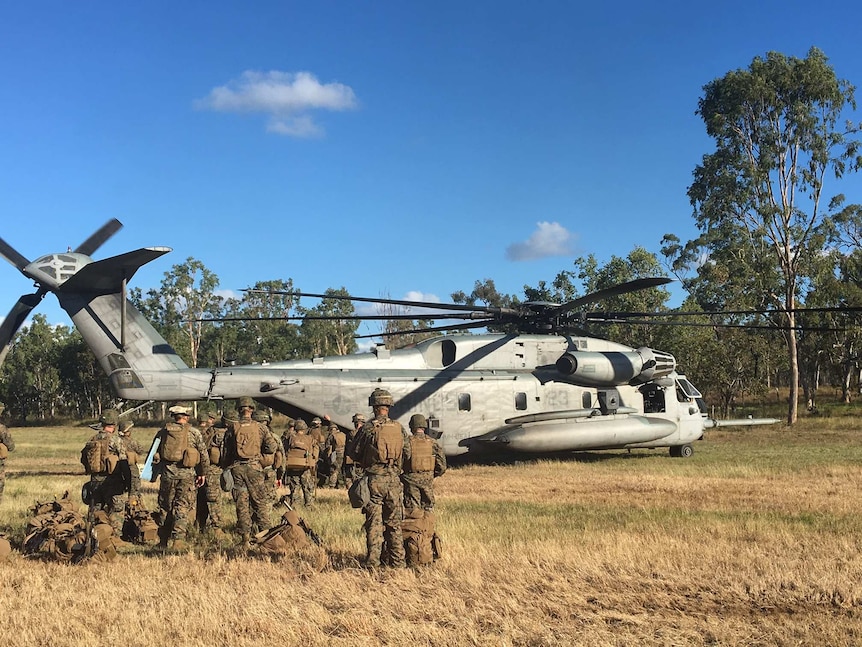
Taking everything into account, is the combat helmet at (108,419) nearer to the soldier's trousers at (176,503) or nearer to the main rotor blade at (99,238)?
the soldier's trousers at (176,503)

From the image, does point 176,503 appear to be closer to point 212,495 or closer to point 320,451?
point 212,495

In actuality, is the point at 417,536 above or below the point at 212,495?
below

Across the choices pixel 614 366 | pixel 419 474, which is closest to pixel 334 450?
pixel 419 474

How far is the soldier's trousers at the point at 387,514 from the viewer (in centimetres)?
801

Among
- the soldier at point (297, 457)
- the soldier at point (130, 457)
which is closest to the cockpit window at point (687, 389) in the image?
the soldier at point (297, 457)

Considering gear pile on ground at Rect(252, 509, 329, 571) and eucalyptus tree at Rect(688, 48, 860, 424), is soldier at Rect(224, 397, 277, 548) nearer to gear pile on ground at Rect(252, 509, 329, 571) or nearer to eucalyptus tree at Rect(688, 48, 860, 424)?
gear pile on ground at Rect(252, 509, 329, 571)

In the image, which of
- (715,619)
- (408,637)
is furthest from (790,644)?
(408,637)

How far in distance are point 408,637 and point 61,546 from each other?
525cm

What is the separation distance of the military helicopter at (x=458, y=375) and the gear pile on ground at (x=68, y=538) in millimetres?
5539

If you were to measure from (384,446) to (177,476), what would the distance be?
9.93 feet

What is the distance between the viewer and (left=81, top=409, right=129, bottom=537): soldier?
360 inches

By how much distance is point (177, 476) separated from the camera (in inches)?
363

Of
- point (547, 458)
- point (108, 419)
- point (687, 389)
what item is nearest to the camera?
point (108, 419)

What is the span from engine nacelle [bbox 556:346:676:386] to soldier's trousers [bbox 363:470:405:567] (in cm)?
1106
